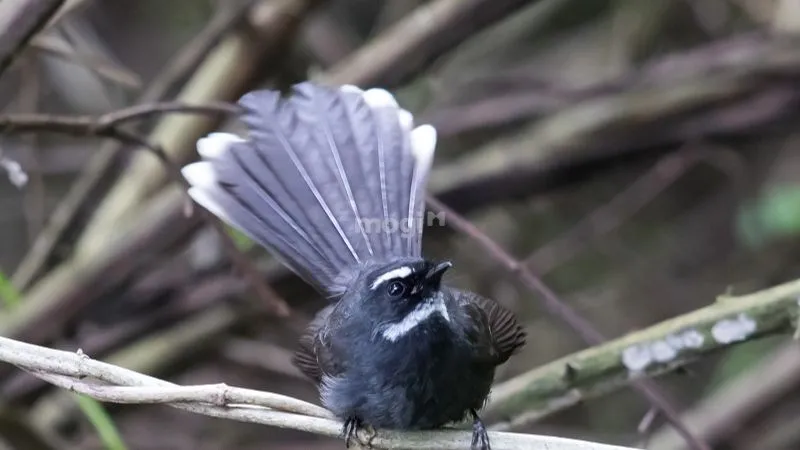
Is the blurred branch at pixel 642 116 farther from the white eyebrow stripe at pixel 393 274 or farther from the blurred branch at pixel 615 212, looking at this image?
the white eyebrow stripe at pixel 393 274

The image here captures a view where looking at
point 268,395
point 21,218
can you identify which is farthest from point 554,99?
point 21,218

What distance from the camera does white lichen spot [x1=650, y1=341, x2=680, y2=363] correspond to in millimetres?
2137

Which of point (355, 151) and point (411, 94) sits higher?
point (411, 94)

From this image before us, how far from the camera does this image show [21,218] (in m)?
4.62

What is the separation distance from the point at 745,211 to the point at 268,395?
2770 millimetres

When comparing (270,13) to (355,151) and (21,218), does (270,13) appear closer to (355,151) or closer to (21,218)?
(355,151)

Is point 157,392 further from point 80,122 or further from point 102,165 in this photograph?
point 102,165

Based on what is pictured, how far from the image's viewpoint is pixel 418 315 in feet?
6.57

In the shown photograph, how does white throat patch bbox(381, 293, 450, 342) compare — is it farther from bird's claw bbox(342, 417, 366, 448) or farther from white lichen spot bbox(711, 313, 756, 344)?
white lichen spot bbox(711, 313, 756, 344)

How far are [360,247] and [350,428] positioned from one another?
1.92 feet

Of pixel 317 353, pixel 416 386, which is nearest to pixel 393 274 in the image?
pixel 416 386

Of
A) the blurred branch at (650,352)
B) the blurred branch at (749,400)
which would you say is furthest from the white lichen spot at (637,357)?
the blurred branch at (749,400)

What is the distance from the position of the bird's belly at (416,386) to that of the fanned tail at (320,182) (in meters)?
0.40

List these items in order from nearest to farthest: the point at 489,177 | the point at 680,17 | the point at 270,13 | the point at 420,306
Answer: the point at 420,306 < the point at 270,13 < the point at 489,177 < the point at 680,17
